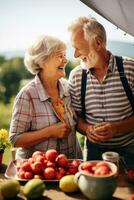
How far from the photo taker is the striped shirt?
3100 mm

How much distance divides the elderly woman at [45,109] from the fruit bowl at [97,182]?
719mm

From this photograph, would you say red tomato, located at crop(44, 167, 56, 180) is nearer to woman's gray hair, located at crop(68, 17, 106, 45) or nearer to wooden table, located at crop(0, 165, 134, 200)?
wooden table, located at crop(0, 165, 134, 200)

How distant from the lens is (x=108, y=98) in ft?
10.2

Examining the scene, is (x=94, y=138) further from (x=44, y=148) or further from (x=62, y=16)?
(x=62, y=16)

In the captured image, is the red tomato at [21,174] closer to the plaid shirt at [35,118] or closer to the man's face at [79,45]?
the plaid shirt at [35,118]

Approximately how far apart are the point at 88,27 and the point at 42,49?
475 millimetres

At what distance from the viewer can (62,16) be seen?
86.5 feet

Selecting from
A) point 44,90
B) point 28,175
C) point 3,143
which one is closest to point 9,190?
point 28,175

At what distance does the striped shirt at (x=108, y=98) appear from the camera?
10.2 feet

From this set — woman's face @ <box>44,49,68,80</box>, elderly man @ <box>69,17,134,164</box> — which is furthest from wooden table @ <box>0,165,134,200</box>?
woman's face @ <box>44,49,68,80</box>

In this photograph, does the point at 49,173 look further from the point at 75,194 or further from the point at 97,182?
the point at 97,182

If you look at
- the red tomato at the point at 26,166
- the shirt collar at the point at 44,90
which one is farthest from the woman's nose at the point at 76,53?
the red tomato at the point at 26,166

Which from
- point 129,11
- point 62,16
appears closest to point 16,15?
point 62,16

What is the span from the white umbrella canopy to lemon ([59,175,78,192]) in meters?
1.62
